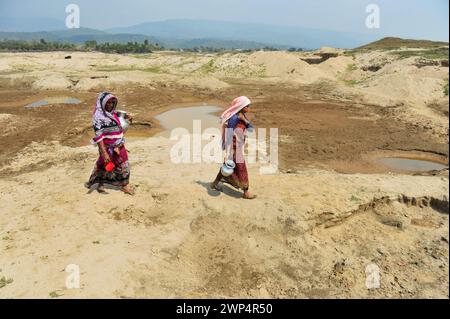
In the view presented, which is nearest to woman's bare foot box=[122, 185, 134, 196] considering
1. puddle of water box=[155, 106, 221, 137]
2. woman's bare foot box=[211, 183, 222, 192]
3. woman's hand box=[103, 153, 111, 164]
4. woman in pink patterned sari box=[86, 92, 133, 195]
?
woman in pink patterned sari box=[86, 92, 133, 195]

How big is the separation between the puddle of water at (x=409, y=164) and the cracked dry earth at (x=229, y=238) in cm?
226

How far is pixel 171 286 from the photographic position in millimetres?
4293

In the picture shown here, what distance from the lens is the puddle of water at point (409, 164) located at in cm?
953

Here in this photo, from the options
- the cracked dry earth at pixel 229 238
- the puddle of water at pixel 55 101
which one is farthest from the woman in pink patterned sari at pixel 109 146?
the puddle of water at pixel 55 101

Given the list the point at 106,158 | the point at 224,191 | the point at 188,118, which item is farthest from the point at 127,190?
the point at 188,118

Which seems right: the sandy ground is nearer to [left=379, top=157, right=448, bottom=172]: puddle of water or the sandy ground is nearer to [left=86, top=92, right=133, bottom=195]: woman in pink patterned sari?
[left=86, top=92, right=133, bottom=195]: woman in pink patterned sari

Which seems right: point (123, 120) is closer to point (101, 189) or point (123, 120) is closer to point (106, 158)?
point (106, 158)

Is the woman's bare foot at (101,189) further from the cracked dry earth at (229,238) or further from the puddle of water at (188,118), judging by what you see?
the puddle of water at (188,118)

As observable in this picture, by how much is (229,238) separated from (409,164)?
681 centimetres

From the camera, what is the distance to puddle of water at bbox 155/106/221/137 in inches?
547

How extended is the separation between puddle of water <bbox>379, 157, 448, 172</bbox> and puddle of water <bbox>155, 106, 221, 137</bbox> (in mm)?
6317

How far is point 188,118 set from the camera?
1527 cm

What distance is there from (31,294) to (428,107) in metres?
17.4
